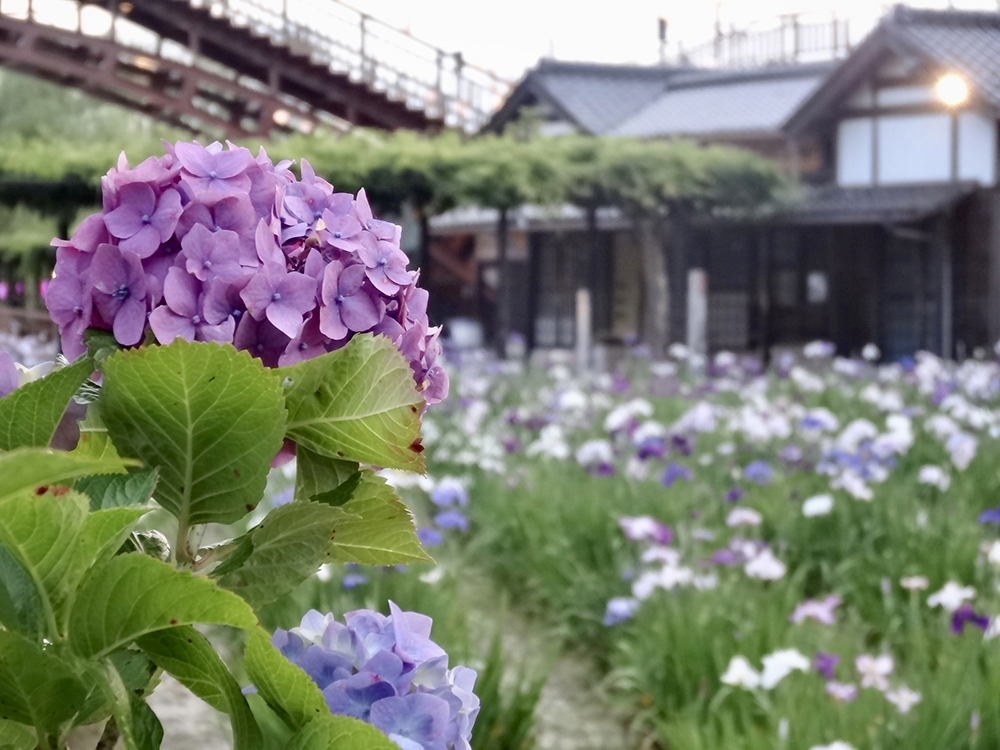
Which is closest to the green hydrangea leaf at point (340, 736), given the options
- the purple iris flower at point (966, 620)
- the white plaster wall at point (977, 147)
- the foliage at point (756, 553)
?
the foliage at point (756, 553)

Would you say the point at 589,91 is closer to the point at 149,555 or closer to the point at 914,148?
the point at 914,148

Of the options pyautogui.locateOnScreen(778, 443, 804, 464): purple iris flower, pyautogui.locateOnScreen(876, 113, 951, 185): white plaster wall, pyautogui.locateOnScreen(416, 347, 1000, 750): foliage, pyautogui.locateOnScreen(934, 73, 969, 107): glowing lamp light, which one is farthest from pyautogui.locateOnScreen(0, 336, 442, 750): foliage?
pyautogui.locateOnScreen(876, 113, 951, 185): white plaster wall

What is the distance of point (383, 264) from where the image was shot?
2.47ft

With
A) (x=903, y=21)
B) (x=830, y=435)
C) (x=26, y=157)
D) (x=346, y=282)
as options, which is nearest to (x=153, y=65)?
(x=26, y=157)

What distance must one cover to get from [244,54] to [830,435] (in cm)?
1293

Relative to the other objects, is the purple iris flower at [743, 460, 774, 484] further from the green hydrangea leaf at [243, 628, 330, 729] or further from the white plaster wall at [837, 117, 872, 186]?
the white plaster wall at [837, 117, 872, 186]

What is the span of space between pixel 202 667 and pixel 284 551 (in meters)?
0.10

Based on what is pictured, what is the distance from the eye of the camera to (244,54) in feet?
54.3

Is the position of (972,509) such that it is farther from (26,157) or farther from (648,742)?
(26,157)

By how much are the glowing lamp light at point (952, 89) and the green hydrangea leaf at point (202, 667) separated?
15.6 metres

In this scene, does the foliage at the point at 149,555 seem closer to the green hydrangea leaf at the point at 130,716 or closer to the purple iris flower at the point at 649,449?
the green hydrangea leaf at the point at 130,716

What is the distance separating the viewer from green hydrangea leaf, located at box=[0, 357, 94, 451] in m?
0.61

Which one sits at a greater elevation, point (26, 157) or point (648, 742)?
point (26, 157)

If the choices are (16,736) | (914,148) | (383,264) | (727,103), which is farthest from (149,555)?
(727,103)
